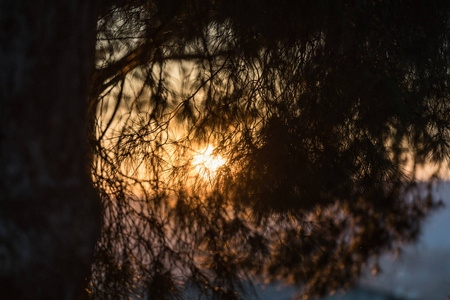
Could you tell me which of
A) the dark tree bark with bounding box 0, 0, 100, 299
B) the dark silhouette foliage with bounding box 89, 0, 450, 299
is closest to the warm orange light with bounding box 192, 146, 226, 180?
the dark silhouette foliage with bounding box 89, 0, 450, 299

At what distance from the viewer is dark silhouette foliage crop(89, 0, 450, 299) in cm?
178

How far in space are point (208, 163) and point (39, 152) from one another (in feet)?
3.62

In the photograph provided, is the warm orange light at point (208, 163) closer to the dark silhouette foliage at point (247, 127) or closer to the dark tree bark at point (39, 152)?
the dark silhouette foliage at point (247, 127)

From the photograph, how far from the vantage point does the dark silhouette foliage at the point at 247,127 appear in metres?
1.78

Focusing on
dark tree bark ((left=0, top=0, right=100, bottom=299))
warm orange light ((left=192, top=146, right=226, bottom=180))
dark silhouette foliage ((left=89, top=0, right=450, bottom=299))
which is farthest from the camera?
warm orange light ((left=192, top=146, right=226, bottom=180))

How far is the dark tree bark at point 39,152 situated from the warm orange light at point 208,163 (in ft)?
3.36

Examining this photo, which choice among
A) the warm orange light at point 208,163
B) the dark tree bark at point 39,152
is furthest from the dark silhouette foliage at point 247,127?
the dark tree bark at point 39,152

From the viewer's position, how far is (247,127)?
1.95 meters

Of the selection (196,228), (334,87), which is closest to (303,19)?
(334,87)

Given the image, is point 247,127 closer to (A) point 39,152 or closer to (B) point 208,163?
(B) point 208,163

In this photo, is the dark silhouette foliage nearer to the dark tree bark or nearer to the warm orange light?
the warm orange light

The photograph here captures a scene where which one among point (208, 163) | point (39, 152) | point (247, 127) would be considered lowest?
point (39, 152)

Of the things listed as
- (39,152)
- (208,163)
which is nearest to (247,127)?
(208,163)

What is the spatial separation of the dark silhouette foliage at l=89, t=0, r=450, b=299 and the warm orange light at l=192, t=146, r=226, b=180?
0.01m
